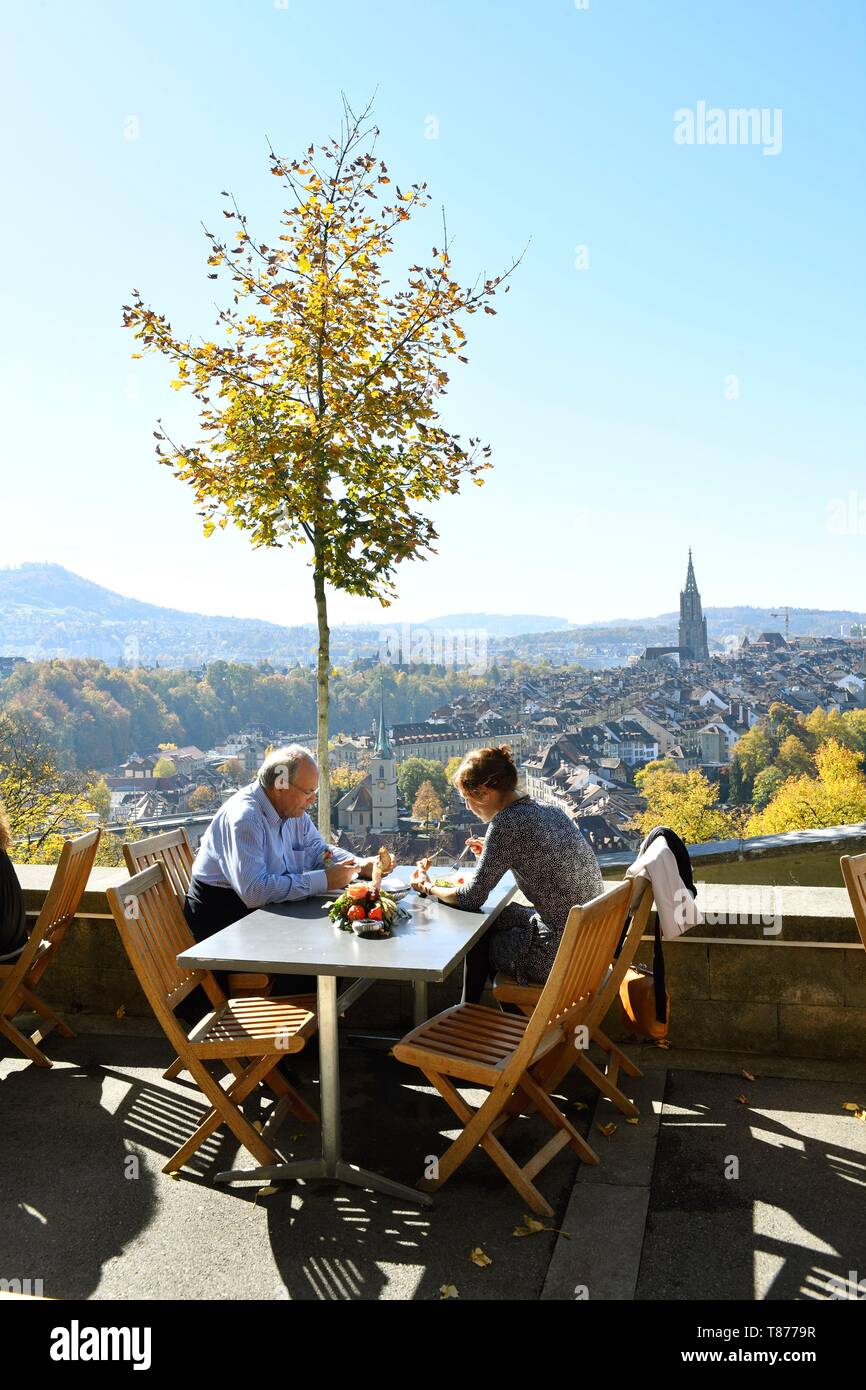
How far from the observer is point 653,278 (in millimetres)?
35156

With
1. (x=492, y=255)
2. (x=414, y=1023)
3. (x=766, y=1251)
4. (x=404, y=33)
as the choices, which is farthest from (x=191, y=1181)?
(x=404, y=33)

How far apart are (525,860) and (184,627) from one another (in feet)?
172

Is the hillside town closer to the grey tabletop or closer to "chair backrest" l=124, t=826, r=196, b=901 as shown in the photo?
the grey tabletop

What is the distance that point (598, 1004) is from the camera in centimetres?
426

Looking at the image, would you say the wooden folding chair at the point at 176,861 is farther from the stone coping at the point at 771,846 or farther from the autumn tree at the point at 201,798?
the autumn tree at the point at 201,798

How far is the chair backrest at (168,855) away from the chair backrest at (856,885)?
110 inches

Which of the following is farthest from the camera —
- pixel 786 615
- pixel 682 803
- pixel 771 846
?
pixel 786 615

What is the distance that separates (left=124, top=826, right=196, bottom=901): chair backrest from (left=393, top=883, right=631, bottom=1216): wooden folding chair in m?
1.59

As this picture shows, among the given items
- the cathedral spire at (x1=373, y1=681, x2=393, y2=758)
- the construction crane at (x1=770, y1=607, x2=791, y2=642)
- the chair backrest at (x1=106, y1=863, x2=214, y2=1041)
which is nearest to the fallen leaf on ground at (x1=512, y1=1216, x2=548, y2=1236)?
the chair backrest at (x1=106, y1=863, x2=214, y2=1041)

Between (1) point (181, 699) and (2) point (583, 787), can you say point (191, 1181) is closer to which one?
(1) point (181, 699)

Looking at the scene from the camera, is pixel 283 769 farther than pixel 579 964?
Yes

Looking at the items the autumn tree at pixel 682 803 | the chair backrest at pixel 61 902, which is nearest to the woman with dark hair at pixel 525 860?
the chair backrest at pixel 61 902

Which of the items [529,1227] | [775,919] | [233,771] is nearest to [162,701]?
[233,771]

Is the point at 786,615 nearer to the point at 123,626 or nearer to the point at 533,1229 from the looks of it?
the point at 123,626
